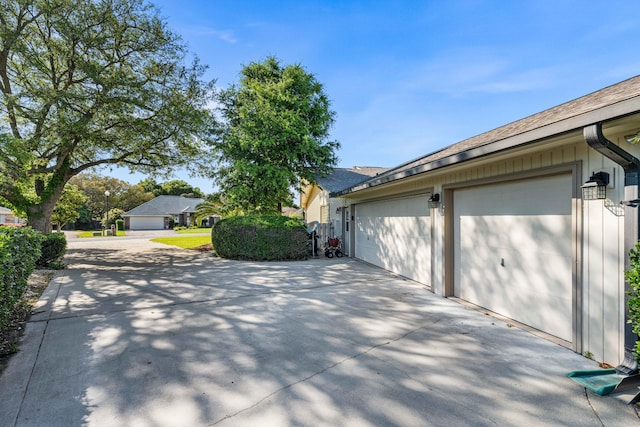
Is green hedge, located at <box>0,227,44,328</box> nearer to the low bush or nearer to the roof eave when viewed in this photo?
the roof eave

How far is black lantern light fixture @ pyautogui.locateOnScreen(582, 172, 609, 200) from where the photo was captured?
3305 millimetres

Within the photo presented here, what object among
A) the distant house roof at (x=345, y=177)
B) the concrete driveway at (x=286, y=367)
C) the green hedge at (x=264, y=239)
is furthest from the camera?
the distant house roof at (x=345, y=177)

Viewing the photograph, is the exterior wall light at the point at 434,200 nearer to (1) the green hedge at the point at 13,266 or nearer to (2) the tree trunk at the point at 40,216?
(1) the green hedge at the point at 13,266

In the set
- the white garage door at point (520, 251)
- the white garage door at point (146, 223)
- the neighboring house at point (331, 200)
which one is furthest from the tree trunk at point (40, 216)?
the white garage door at point (146, 223)

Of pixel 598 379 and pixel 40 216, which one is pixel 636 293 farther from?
pixel 40 216

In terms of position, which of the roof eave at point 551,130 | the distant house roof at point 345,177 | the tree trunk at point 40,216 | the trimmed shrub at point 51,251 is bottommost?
the trimmed shrub at point 51,251

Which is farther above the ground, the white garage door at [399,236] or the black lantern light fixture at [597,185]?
the black lantern light fixture at [597,185]

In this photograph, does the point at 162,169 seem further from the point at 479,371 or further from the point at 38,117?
the point at 479,371

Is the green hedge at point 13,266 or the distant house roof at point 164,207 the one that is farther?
the distant house roof at point 164,207

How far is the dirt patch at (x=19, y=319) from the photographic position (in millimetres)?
3600

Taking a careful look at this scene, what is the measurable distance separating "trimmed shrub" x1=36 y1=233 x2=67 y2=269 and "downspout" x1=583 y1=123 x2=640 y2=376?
1243 cm

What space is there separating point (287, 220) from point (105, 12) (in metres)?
8.92

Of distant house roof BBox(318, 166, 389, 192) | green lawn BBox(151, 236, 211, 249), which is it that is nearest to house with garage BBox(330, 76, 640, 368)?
distant house roof BBox(318, 166, 389, 192)

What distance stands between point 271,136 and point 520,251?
10880 millimetres
